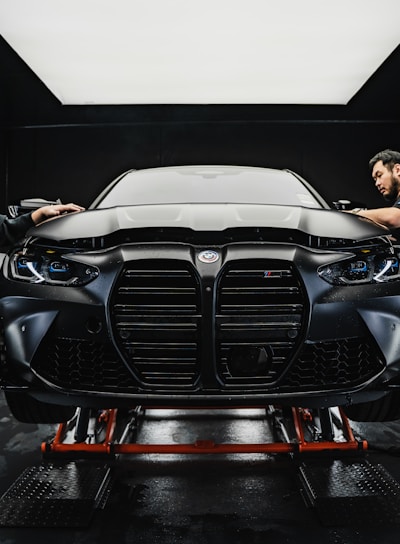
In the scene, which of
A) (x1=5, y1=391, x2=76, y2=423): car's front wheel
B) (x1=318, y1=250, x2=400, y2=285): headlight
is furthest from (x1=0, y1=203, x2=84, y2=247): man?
(x1=318, y1=250, x2=400, y2=285): headlight

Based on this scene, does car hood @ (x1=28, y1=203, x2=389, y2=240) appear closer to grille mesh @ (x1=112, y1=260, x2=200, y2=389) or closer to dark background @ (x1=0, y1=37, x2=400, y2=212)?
grille mesh @ (x1=112, y1=260, x2=200, y2=389)

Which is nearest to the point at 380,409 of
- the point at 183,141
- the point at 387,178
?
the point at 387,178

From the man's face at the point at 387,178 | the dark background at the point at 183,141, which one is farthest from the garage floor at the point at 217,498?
the dark background at the point at 183,141

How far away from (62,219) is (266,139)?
7930mm

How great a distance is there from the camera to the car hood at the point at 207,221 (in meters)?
1.70

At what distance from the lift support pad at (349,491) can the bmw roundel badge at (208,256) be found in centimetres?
109

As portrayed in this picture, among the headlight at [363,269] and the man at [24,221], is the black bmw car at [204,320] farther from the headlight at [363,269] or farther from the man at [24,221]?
the man at [24,221]

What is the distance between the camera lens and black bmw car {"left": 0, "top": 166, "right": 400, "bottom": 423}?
5.25 ft

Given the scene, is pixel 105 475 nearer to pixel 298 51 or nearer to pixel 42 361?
pixel 42 361

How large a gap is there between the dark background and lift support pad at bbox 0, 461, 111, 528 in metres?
7.55

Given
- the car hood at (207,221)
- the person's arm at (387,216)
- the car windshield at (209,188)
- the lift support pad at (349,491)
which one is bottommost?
the lift support pad at (349,491)

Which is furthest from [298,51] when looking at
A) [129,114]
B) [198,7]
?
[129,114]

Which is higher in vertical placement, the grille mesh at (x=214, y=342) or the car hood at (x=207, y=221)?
the car hood at (x=207, y=221)

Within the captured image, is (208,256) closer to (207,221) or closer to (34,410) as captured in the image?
(207,221)
